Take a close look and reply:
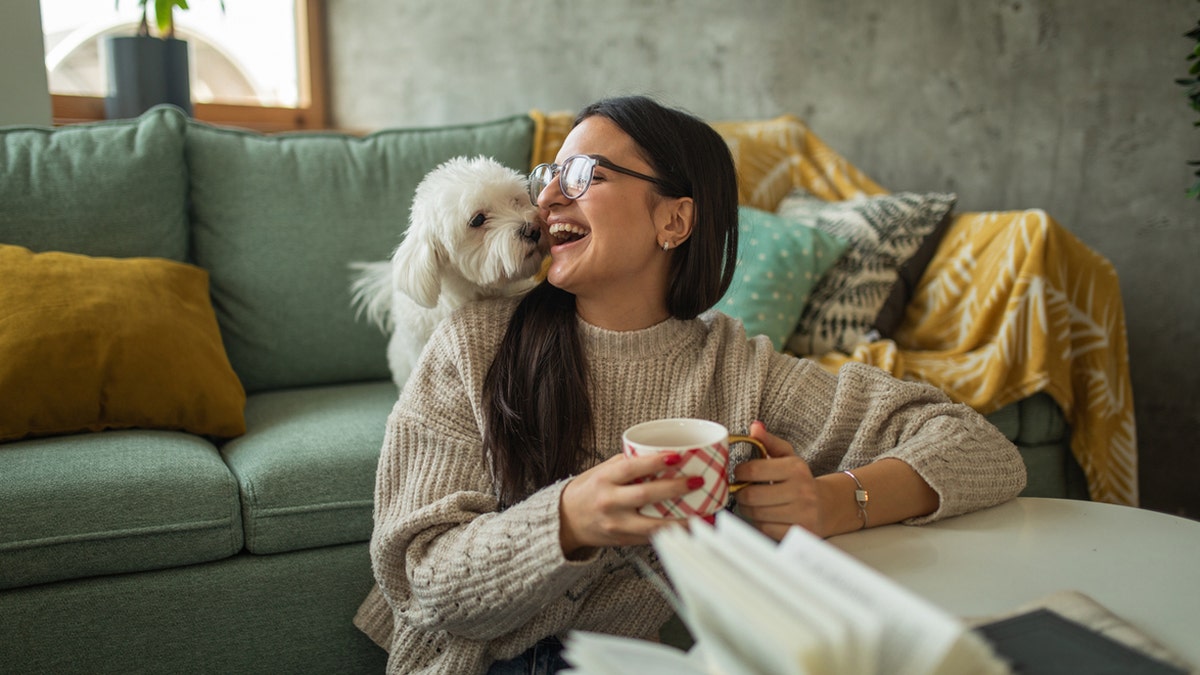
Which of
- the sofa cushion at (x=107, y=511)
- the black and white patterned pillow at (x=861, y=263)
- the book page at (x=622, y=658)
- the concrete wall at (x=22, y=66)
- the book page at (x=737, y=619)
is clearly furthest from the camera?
the concrete wall at (x=22, y=66)

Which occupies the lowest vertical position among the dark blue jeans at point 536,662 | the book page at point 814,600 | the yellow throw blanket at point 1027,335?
the dark blue jeans at point 536,662

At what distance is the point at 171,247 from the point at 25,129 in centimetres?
41

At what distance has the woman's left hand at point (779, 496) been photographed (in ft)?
2.87

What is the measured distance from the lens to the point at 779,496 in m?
0.88

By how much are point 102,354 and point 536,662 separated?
1.07 m

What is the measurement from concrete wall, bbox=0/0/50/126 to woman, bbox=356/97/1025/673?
189 cm

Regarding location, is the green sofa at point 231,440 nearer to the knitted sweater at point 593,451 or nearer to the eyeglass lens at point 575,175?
the knitted sweater at point 593,451

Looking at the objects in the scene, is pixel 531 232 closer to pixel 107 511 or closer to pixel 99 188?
pixel 107 511

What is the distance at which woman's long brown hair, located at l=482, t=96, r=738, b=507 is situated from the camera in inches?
41.6

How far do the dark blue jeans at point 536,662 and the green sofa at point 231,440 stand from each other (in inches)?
23.1

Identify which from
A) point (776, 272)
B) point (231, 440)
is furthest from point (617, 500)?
point (776, 272)

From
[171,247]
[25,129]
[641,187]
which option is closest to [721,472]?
[641,187]

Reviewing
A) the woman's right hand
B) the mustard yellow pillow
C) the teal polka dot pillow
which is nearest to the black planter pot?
the mustard yellow pillow

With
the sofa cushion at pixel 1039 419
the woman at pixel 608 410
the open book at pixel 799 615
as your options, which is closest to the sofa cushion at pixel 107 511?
the woman at pixel 608 410
